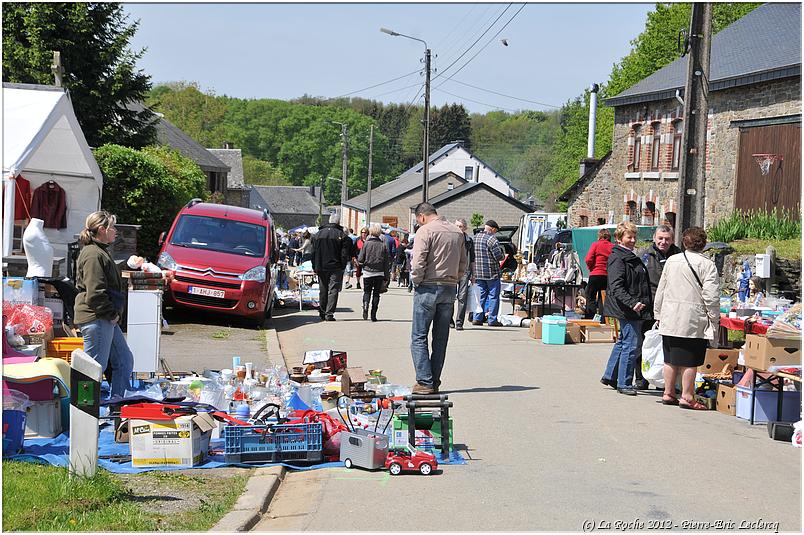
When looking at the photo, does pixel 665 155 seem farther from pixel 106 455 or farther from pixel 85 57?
pixel 106 455

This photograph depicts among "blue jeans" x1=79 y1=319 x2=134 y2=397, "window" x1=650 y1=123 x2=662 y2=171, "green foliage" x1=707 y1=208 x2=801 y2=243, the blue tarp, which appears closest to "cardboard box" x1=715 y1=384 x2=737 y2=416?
the blue tarp

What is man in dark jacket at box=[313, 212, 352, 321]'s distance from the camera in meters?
18.8

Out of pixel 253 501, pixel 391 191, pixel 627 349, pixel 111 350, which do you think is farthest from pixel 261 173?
pixel 253 501

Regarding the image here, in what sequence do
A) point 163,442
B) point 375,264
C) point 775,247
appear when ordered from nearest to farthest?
point 163,442, point 375,264, point 775,247

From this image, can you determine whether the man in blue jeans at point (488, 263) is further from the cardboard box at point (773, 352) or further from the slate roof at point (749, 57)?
the slate roof at point (749, 57)

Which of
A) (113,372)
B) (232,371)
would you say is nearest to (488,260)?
(232,371)

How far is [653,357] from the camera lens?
1131 cm

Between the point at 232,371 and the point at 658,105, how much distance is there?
28.5 metres

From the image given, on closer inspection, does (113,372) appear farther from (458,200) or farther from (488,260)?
(458,200)

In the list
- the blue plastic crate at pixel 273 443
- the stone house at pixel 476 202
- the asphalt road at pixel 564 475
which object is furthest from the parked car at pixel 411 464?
the stone house at pixel 476 202

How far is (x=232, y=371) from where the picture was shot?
11.1 meters

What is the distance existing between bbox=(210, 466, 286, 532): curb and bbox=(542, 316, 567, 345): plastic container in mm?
9361

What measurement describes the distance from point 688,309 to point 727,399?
1035 mm

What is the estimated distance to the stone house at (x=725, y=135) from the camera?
91.0 ft
